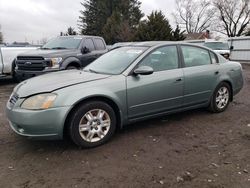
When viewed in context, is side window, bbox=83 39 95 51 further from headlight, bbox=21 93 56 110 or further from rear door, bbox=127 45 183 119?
headlight, bbox=21 93 56 110

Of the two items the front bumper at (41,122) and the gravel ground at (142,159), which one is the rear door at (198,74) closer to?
the gravel ground at (142,159)

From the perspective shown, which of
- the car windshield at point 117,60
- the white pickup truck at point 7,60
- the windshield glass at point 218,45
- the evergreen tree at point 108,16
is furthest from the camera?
the evergreen tree at point 108,16

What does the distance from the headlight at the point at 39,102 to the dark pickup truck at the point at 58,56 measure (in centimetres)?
429

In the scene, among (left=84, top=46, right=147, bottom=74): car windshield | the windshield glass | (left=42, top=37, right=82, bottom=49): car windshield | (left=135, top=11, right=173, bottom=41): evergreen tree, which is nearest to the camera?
(left=84, top=46, right=147, bottom=74): car windshield

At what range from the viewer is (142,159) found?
348 centimetres

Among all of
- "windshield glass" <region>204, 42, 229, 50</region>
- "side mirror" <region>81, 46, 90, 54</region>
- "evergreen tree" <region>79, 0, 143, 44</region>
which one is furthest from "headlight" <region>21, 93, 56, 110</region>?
"evergreen tree" <region>79, 0, 143, 44</region>

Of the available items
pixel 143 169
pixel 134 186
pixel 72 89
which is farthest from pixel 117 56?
pixel 134 186

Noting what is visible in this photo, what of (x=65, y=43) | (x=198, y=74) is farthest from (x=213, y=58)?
(x=65, y=43)

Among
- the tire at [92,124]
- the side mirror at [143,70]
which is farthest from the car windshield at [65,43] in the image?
the tire at [92,124]

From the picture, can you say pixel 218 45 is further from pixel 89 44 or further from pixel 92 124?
pixel 92 124

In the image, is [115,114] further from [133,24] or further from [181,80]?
[133,24]

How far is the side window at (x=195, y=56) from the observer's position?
16.0 feet

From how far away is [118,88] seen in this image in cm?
394

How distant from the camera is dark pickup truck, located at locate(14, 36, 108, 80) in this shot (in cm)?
778
